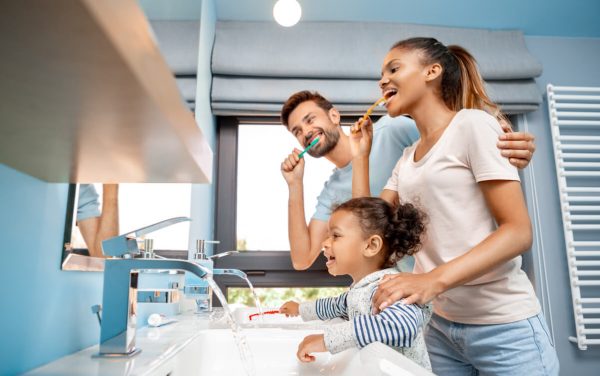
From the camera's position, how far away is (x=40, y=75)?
339 millimetres

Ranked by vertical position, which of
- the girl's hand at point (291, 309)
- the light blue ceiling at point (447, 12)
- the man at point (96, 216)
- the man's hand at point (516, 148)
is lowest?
the girl's hand at point (291, 309)

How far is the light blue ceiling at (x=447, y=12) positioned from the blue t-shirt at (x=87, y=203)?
1.66 meters

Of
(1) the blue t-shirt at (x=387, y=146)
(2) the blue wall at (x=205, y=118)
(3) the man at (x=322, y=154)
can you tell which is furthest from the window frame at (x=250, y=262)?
(1) the blue t-shirt at (x=387, y=146)

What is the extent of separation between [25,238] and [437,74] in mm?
1034

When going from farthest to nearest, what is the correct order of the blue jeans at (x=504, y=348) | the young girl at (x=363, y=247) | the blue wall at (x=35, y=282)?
1. the young girl at (x=363, y=247)
2. the blue jeans at (x=504, y=348)
3. the blue wall at (x=35, y=282)

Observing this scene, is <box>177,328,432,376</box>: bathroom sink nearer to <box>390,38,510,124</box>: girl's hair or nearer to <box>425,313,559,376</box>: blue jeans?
<box>425,313,559,376</box>: blue jeans

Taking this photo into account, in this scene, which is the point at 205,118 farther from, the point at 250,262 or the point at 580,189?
the point at 580,189

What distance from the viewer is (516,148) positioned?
90 cm

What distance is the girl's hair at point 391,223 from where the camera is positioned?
106 centimetres

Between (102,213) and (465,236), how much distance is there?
0.78 meters

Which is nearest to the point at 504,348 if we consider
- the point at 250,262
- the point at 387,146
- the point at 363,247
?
the point at 363,247

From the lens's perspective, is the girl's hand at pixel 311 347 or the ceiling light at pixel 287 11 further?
the ceiling light at pixel 287 11

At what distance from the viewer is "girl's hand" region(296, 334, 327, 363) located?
0.80 meters

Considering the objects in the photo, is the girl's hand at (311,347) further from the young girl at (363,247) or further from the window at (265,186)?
the window at (265,186)
